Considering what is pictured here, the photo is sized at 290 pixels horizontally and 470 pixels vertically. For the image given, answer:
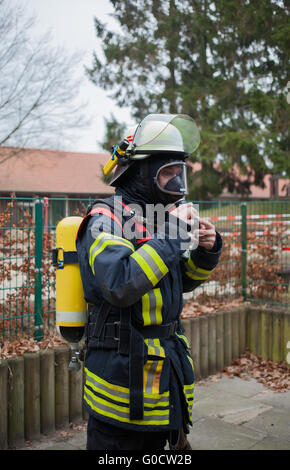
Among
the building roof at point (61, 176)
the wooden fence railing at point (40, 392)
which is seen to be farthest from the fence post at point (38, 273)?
the building roof at point (61, 176)

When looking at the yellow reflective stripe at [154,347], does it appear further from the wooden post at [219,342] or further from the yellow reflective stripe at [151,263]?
the wooden post at [219,342]

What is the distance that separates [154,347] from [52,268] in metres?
3.04

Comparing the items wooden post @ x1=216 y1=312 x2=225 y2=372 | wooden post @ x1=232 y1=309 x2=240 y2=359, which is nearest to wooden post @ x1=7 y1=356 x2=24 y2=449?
wooden post @ x1=216 y1=312 x2=225 y2=372

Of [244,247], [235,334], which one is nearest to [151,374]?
[235,334]

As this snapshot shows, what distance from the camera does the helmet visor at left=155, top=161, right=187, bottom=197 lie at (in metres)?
2.11

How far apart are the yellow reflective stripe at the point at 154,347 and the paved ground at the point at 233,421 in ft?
6.99

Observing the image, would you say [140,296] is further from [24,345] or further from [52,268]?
[52,268]

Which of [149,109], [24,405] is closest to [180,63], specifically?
[149,109]

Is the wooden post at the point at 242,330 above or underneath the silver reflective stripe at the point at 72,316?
underneath

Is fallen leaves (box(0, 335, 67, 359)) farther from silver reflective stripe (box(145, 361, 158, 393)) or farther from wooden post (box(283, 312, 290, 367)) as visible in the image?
wooden post (box(283, 312, 290, 367))

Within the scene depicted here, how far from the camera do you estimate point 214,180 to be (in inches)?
847

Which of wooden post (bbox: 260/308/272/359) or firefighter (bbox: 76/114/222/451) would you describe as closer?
firefighter (bbox: 76/114/222/451)

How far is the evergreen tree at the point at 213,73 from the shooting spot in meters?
16.1

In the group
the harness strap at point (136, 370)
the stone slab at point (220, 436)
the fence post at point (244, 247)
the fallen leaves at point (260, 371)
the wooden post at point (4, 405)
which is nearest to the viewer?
the harness strap at point (136, 370)
